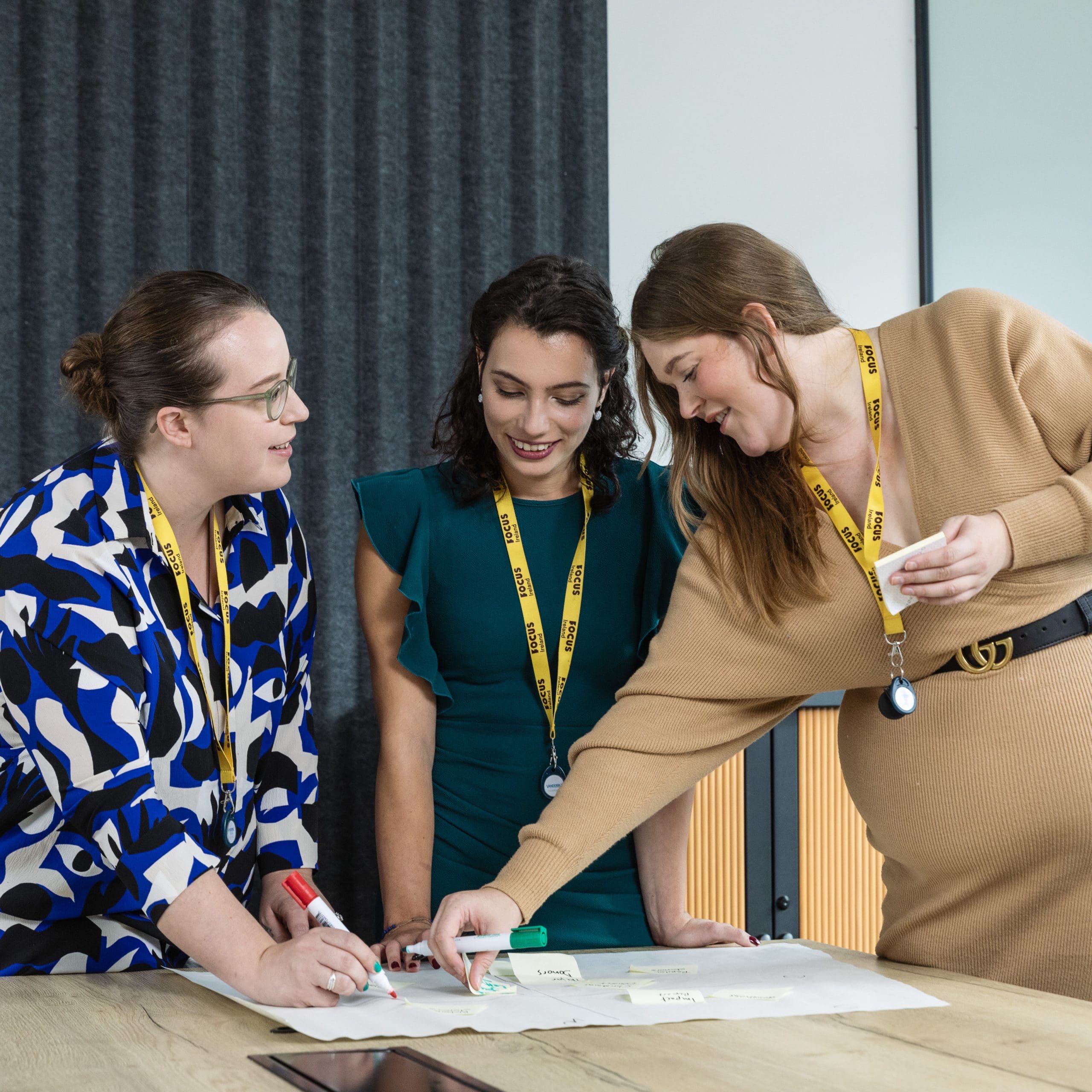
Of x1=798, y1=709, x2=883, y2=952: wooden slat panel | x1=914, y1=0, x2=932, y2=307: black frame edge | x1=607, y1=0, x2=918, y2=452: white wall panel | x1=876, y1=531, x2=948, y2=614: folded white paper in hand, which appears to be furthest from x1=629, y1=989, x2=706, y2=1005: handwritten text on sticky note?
x1=914, y1=0, x2=932, y2=307: black frame edge

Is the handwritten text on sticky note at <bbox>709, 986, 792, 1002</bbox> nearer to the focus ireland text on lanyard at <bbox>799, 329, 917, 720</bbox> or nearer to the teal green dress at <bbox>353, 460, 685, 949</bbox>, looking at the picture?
the focus ireland text on lanyard at <bbox>799, 329, 917, 720</bbox>

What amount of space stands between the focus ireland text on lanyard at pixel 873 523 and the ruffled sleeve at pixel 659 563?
0.99ft

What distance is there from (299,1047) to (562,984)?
13.5 inches

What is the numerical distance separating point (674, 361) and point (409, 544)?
0.50m

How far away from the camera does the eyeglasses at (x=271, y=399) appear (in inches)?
58.2

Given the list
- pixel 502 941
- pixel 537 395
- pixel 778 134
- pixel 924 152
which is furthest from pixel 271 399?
pixel 924 152

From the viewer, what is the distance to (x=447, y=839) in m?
1.73

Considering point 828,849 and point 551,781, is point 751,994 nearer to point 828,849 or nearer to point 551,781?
point 551,781

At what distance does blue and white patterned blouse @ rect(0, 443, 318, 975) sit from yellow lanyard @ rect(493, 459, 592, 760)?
1.10ft

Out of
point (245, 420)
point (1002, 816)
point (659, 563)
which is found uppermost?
point (245, 420)

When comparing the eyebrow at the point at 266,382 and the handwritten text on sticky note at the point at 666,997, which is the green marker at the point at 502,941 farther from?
the eyebrow at the point at 266,382

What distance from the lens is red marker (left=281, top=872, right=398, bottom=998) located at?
118 cm

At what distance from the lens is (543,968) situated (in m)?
1.30

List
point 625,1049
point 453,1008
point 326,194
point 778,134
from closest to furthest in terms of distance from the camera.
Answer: point 625,1049 → point 453,1008 → point 326,194 → point 778,134
